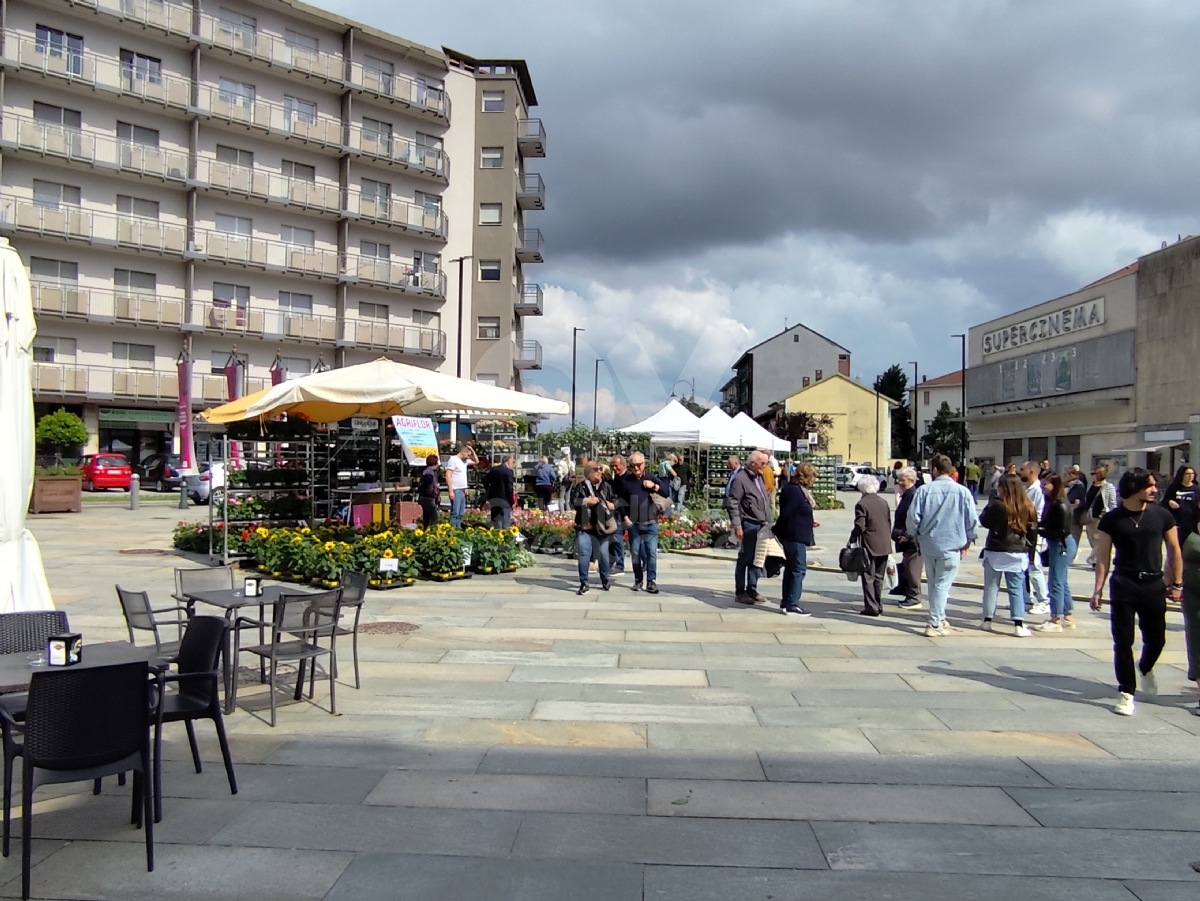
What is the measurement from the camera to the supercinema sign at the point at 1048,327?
136 ft

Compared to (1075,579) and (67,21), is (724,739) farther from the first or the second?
(67,21)

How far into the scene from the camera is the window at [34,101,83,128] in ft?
110

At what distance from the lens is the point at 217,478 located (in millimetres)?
21688

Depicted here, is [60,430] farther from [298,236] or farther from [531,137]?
[531,137]

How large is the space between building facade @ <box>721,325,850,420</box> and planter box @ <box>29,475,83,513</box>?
76488 millimetres

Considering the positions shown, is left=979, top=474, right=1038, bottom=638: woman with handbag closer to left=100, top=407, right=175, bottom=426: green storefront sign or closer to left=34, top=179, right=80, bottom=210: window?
left=100, top=407, right=175, bottom=426: green storefront sign

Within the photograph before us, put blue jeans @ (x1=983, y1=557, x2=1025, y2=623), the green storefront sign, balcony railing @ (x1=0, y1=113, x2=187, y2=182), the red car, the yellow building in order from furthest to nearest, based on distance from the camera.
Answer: the yellow building < the green storefront sign < the red car < balcony railing @ (x1=0, y1=113, x2=187, y2=182) < blue jeans @ (x1=983, y1=557, x2=1025, y2=623)

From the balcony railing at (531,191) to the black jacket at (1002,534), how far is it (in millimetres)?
45278

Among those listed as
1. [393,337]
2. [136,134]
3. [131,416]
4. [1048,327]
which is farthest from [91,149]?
[1048,327]

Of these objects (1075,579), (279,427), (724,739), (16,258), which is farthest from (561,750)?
(1075,579)

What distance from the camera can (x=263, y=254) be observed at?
38.9 metres

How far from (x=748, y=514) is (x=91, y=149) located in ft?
111

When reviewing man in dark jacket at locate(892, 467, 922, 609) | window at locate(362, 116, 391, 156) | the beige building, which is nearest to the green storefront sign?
the beige building

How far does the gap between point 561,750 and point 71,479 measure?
23619 mm
